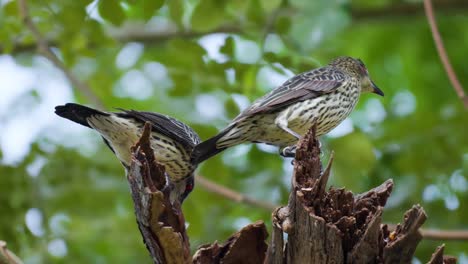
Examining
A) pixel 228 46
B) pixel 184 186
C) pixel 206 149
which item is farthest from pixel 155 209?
pixel 228 46

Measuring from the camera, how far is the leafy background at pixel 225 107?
7.43 m

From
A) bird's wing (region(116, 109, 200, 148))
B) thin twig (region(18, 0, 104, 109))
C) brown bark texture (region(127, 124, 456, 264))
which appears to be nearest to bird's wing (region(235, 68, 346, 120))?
bird's wing (region(116, 109, 200, 148))

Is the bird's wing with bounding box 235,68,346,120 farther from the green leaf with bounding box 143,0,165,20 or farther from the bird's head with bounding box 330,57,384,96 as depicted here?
the green leaf with bounding box 143,0,165,20

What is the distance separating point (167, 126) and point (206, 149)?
0.35m

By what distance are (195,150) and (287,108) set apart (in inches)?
32.1

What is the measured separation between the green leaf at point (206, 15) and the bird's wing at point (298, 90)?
2.84 feet

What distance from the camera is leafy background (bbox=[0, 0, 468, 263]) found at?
7434 mm

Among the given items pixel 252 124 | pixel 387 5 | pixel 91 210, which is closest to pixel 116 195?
pixel 91 210

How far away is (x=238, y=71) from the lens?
735cm

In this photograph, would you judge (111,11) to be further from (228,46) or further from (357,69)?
(357,69)

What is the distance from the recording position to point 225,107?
7.68m

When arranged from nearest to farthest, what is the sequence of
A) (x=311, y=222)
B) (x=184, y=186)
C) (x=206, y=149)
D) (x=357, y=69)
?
1. (x=311, y=222)
2. (x=206, y=149)
3. (x=184, y=186)
4. (x=357, y=69)

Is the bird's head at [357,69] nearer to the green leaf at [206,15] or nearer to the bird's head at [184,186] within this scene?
the green leaf at [206,15]

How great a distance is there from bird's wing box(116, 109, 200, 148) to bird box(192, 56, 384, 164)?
7.2 inches
